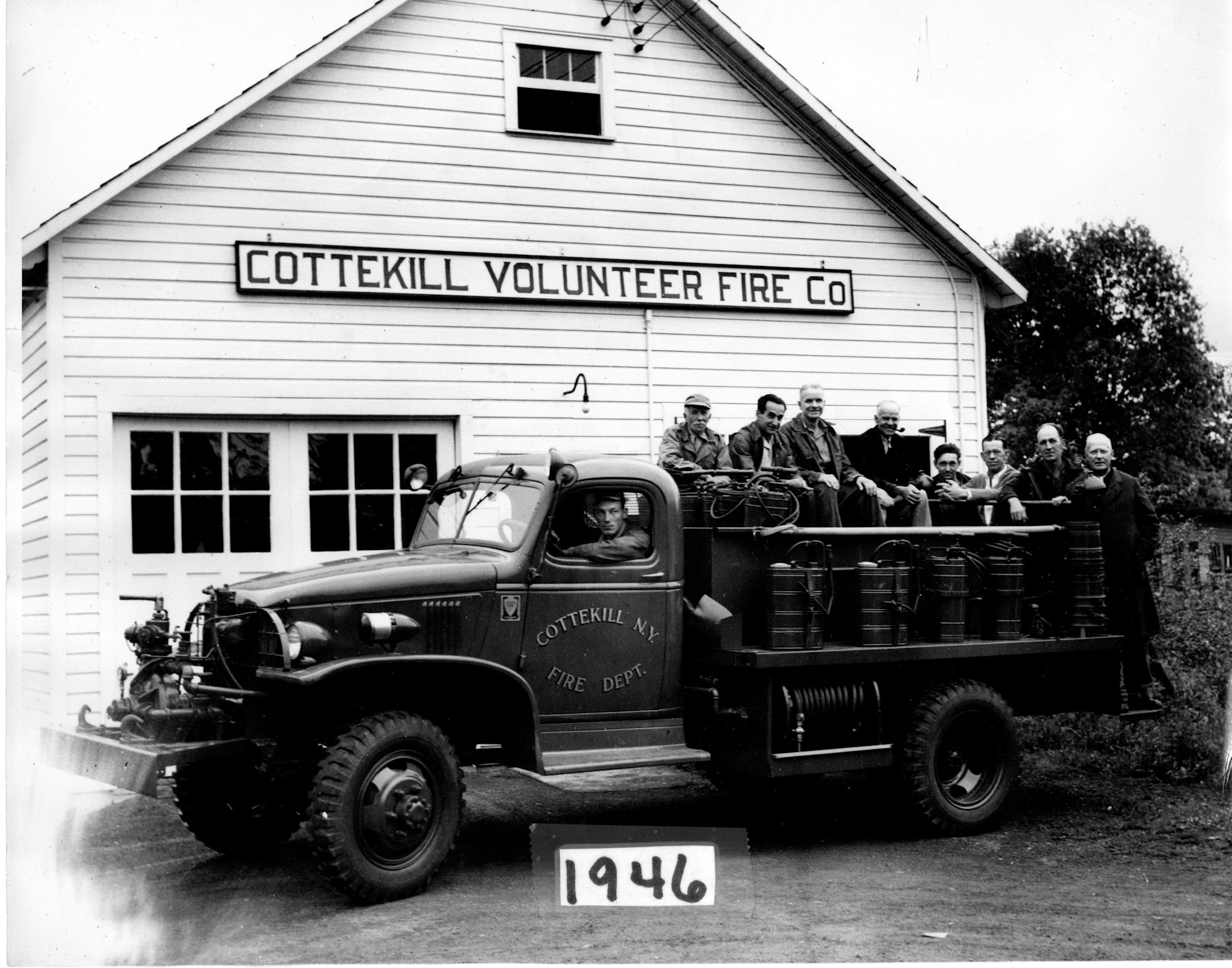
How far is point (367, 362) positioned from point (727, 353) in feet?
9.83

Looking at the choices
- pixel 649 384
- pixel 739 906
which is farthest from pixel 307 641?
pixel 649 384

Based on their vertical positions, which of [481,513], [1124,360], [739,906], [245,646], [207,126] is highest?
[207,126]

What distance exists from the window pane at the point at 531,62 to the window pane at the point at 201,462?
148 inches

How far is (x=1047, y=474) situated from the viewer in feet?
28.2

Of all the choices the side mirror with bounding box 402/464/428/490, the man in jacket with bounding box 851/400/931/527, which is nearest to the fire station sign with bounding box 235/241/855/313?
the man in jacket with bounding box 851/400/931/527

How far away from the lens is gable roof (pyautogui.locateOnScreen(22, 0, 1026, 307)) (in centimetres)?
866

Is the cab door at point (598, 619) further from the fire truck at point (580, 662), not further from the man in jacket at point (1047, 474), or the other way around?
the man in jacket at point (1047, 474)

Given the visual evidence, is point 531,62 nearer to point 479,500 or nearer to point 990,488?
point 479,500

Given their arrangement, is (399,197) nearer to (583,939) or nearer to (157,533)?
(157,533)

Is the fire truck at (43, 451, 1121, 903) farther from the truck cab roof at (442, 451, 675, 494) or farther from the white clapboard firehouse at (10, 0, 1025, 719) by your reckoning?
the white clapboard firehouse at (10, 0, 1025, 719)

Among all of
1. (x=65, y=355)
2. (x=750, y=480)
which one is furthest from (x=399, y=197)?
(x=750, y=480)

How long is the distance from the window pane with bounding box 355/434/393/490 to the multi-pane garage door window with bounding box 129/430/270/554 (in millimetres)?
665

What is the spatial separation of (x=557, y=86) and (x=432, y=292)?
2046 mm

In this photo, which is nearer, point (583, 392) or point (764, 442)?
point (764, 442)
